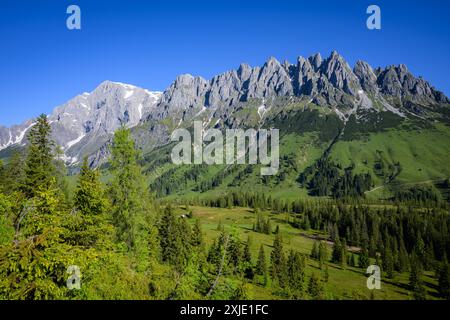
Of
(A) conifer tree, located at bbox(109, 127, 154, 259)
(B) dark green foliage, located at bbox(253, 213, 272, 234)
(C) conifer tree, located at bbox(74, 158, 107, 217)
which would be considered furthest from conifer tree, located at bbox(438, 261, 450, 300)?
(C) conifer tree, located at bbox(74, 158, 107, 217)

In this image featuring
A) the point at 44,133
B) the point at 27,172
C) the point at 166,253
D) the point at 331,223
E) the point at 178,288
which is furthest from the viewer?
the point at 331,223

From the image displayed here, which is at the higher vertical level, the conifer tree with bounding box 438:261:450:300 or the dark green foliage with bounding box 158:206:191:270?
the dark green foliage with bounding box 158:206:191:270

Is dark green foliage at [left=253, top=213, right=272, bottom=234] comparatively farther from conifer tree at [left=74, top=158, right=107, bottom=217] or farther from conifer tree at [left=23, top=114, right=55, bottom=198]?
conifer tree at [left=74, top=158, right=107, bottom=217]

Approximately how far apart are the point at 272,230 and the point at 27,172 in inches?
5843

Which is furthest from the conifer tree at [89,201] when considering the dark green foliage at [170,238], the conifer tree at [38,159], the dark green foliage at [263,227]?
the dark green foliage at [263,227]

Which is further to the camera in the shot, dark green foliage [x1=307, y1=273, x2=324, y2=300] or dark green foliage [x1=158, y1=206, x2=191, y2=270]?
dark green foliage [x1=158, y1=206, x2=191, y2=270]

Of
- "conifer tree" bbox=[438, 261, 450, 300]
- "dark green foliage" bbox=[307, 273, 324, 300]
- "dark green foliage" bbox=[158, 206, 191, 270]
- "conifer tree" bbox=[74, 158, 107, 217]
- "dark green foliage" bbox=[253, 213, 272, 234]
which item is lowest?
"conifer tree" bbox=[438, 261, 450, 300]

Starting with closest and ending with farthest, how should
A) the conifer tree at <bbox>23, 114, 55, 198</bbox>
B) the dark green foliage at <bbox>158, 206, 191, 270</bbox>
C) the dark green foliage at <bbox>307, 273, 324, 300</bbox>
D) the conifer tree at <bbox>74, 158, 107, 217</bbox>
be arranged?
the conifer tree at <bbox>74, 158, 107, 217</bbox> < the conifer tree at <bbox>23, 114, 55, 198</bbox> < the dark green foliage at <bbox>307, 273, 324, 300</bbox> < the dark green foliage at <bbox>158, 206, 191, 270</bbox>

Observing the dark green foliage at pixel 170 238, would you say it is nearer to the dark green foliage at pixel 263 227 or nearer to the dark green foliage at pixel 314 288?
the dark green foliage at pixel 314 288

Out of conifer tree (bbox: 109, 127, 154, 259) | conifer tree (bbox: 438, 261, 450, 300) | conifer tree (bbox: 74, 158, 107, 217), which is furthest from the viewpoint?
conifer tree (bbox: 438, 261, 450, 300)

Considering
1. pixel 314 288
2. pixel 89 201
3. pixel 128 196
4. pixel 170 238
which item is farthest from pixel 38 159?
pixel 314 288

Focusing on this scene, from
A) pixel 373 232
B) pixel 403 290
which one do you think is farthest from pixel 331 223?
pixel 403 290
